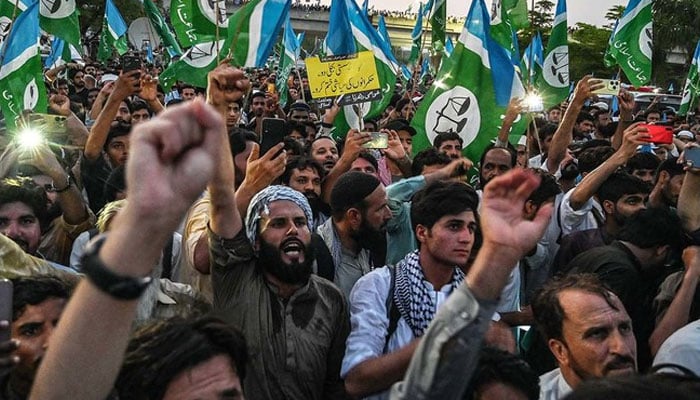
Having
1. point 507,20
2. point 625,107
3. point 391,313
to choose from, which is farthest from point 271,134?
point 625,107

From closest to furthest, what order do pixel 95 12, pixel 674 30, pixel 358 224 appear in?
pixel 358 224 → pixel 95 12 → pixel 674 30

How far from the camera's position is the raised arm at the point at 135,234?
4.21ft

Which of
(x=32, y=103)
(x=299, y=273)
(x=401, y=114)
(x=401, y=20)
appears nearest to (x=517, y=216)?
(x=299, y=273)

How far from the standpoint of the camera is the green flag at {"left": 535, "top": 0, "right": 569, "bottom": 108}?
8.30m

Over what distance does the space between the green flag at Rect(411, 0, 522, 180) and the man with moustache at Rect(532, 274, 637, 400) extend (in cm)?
285

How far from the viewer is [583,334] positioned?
2625 millimetres

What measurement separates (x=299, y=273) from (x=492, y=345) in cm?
78

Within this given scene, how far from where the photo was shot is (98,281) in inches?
51.3

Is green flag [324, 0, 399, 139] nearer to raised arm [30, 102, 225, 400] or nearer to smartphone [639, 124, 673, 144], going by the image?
smartphone [639, 124, 673, 144]

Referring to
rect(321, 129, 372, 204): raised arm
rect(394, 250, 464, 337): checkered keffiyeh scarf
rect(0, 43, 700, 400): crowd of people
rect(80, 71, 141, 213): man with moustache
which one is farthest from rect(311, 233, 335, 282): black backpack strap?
rect(80, 71, 141, 213): man with moustache

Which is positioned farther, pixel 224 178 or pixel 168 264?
pixel 168 264

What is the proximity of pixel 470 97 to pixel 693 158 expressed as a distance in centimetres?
221

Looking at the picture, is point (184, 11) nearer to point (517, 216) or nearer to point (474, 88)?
point (474, 88)

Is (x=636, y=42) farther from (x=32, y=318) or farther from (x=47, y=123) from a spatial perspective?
(x=32, y=318)
